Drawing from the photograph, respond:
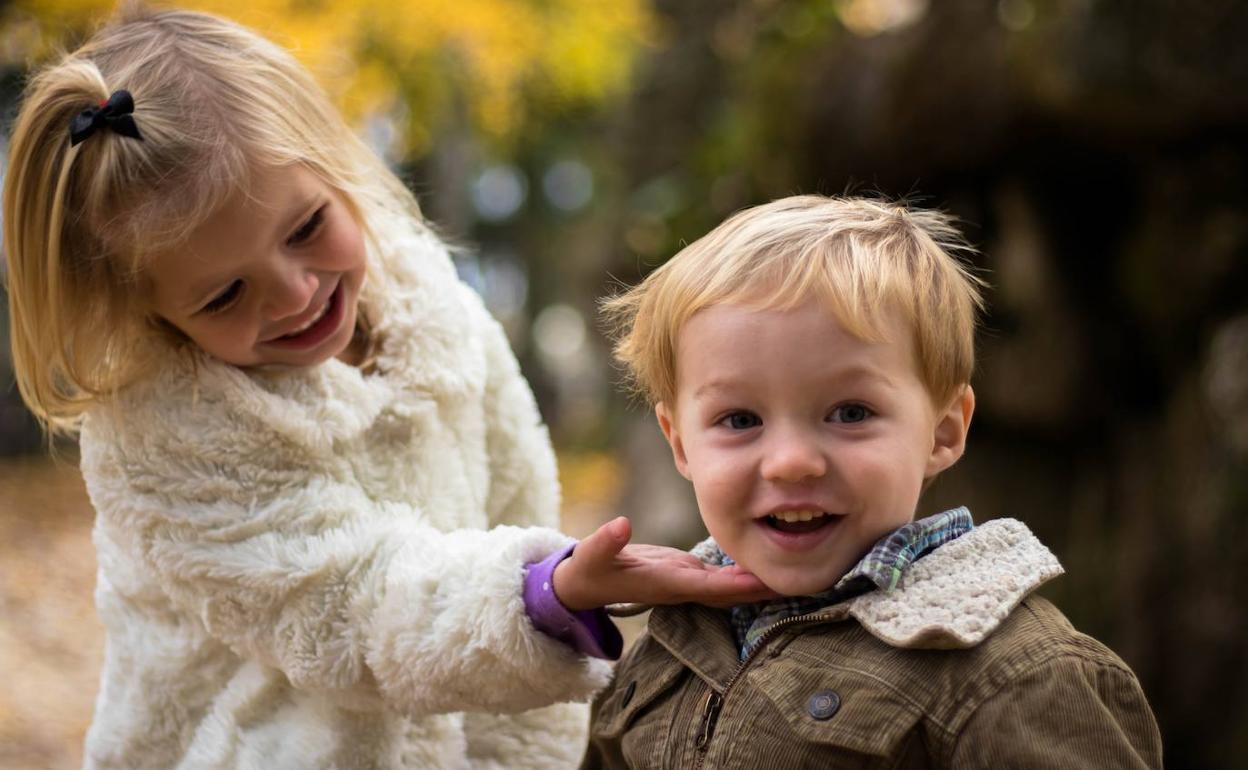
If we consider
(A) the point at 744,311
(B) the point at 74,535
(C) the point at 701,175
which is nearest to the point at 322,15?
(C) the point at 701,175

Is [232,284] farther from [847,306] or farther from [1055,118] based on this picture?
[1055,118]

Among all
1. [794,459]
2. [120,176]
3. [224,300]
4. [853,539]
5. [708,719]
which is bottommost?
→ [708,719]

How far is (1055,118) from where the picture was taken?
173 inches

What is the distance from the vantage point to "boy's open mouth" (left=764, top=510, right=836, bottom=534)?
148 centimetres

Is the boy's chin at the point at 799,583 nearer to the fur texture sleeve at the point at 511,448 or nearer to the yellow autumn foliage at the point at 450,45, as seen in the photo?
the fur texture sleeve at the point at 511,448

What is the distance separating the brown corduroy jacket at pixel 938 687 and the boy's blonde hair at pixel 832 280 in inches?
9.8

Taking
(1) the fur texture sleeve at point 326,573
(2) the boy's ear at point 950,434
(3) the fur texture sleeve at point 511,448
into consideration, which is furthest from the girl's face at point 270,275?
(2) the boy's ear at point 950,434

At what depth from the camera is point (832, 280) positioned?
1.45m

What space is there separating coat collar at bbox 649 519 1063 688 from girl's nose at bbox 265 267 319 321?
0.77 meters

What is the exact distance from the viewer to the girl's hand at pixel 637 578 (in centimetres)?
158

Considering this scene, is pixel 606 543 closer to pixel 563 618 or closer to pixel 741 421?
pixel 563 618

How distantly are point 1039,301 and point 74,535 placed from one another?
5181 mm

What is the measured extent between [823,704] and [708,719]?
0.17 metres

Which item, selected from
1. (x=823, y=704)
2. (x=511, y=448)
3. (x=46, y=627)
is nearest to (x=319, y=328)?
Result: (x=511, y=448)
